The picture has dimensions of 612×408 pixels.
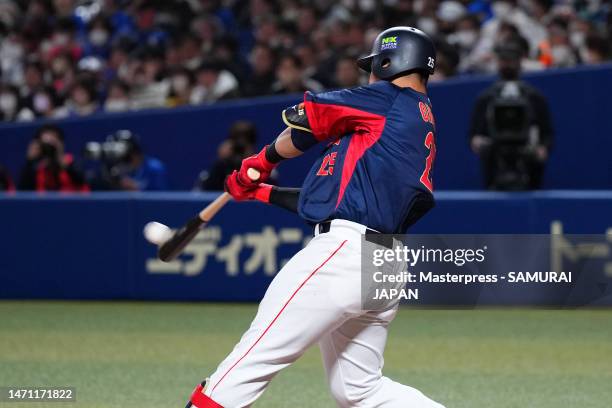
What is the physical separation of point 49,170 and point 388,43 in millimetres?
8054

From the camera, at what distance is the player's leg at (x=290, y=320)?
15.5ft

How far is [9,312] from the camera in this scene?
35.9ft

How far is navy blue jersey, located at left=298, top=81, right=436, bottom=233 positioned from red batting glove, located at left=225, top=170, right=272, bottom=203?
1.57 feet

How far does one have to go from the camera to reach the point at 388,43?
509cm

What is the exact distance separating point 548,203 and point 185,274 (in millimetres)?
3439

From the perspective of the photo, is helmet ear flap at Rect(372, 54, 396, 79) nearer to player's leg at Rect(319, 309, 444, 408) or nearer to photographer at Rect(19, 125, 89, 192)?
player's leg at Rect(319, 309, 444, 408)

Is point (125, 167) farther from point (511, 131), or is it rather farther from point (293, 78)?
point (511, 131)

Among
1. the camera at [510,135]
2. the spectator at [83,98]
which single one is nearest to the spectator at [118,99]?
the spectator at [83,98]

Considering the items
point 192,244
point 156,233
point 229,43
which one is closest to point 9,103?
point 229,43

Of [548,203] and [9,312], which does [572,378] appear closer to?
[548,203]

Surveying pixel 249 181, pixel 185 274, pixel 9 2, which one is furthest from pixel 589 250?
pixel 9 2

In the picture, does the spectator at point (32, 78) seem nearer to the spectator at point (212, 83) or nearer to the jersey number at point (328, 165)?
the spectator at point (212, 83)

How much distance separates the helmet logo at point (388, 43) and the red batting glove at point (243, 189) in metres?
0.83

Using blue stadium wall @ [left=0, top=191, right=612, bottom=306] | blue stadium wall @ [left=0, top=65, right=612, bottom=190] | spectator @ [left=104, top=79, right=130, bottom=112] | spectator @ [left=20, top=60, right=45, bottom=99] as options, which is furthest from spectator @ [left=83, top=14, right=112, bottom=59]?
blue stadium wall @ [left=0, top=191, right=612, bottom=306]
